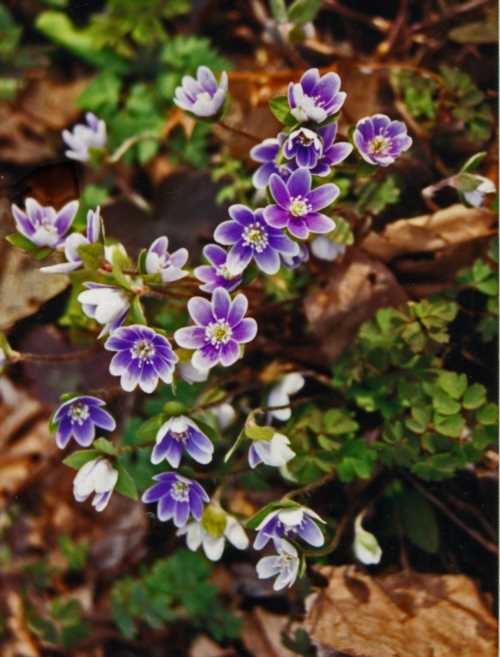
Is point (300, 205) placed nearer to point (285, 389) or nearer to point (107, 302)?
point (107, 302)

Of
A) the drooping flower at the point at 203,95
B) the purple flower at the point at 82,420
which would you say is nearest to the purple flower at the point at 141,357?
the purple flower at the point at 82,420

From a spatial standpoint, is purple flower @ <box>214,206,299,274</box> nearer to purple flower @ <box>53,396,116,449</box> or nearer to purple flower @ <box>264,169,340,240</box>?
purple flower @ <box>264,169,340,240</box>

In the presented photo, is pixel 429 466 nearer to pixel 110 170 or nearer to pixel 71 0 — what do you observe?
pixel 110 170

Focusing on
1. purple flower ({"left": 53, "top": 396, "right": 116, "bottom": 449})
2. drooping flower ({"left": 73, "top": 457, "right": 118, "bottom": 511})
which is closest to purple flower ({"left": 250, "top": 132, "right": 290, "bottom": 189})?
purple flower ({"left": 53, "top": 396, "right": 116, "bottom": 449})

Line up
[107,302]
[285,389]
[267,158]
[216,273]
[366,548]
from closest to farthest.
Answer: [107,302] → [216,273] → [267,158] → [366,548] → [285,389]

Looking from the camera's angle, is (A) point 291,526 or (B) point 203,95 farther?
(B) point 203,95

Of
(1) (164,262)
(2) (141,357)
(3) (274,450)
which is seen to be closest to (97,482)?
(2) (141,357)

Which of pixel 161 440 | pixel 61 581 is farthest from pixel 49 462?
pixel 161 440
